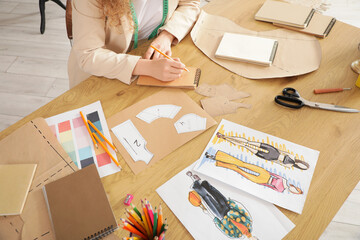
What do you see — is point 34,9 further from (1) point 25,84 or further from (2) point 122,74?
(2) point 122,74

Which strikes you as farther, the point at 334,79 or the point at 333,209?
the point at 334,79

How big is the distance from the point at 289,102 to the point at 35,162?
0.71 metres

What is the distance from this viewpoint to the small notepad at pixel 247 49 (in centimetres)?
93

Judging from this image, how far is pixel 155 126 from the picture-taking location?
797 mm

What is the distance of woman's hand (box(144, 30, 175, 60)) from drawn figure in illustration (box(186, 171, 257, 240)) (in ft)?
1.57

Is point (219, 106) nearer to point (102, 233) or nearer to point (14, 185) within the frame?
point (102, 233)

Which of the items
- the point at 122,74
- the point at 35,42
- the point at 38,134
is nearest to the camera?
the point at 38,134

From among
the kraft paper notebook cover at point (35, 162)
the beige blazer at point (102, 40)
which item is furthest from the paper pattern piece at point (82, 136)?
the beige blazer at point (102, 40)

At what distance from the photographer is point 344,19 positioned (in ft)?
7.52

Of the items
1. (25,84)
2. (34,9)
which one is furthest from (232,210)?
(34,9)

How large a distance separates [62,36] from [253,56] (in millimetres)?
1843

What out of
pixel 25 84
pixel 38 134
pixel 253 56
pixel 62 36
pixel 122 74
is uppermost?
pixel 253 56

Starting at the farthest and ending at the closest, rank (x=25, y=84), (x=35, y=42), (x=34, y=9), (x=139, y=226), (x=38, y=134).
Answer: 1. (x=34, y=9)
2. (x=35, y=42)
3. (x=25, y=84)
4. (x=38, y=134)
5. (x=139, y=226)

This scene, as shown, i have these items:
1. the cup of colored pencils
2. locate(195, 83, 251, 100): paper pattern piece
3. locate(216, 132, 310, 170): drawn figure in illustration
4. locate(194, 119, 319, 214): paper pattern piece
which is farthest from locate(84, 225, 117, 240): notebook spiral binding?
locate(195, 83, 251, 100): paper pattern piece
